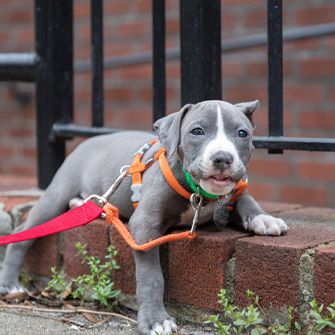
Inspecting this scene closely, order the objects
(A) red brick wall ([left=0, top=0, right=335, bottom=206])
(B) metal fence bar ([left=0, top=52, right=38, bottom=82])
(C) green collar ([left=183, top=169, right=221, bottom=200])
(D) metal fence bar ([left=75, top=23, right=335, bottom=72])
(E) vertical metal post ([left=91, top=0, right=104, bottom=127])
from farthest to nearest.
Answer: (A) red brick wall ([left=0, top=0, right=335, bottom=206]) → (D) metal fence bar ([left=75, top=23, right=335, bottom=72]) → (B) metal fence bar ([left=0, top=52, right=38, bottom=82]) → (E) vertical metal post ([left=91, top=0, right=104, bottom=127]) → (C) green collar ([left=183, top=169, right=221, bottom=200])

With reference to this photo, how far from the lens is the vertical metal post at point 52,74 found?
12.6 ft

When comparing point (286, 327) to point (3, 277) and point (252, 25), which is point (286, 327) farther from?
point (252, 25)

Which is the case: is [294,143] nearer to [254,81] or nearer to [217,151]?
A: [217,151]

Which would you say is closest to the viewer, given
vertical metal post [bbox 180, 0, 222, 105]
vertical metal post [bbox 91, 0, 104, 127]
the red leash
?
the red leash

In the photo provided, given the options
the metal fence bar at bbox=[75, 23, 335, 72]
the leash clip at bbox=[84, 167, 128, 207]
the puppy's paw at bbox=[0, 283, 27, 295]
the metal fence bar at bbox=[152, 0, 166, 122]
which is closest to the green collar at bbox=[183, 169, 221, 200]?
the leash clip at bbox=[84, 167, 128, 207]

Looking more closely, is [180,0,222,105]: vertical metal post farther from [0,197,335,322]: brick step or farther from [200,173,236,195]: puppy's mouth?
[200,173,236,195]: puppy's mouth

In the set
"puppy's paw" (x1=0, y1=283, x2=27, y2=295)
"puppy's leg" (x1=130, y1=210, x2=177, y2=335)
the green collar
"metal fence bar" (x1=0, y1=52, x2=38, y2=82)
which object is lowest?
"puppy's paw" (x1=0, y1=283, x2=27, y2=295)

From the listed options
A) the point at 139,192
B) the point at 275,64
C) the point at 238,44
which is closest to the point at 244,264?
the point at 139,192

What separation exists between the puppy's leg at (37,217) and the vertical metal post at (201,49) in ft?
2.14

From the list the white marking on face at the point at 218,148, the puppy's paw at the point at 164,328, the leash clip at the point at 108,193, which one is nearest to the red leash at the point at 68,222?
the leash clip at the point at 108,193

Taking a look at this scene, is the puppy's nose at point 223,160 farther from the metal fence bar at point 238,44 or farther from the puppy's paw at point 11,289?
the metal fence bar at point 238,44

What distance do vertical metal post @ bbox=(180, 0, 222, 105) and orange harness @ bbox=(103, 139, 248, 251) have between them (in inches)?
10.4

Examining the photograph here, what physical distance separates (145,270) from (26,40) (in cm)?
422

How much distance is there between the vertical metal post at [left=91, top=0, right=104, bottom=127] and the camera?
3658 millimetres
